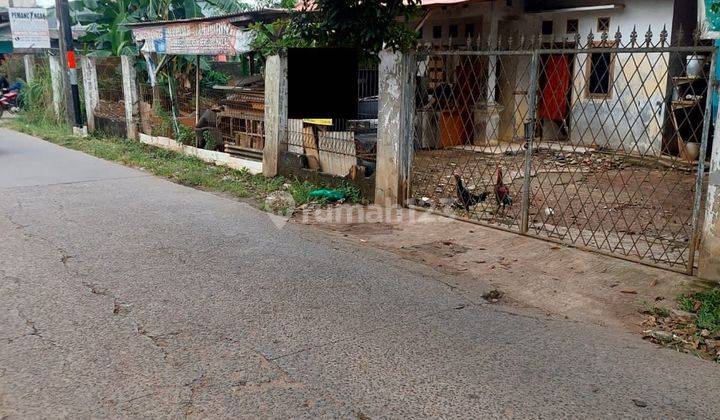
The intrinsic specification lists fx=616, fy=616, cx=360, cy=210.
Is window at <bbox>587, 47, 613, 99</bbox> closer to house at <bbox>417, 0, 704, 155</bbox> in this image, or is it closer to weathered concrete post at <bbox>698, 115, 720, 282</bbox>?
house at <bbox>417, 0, 704, 155</bbox>

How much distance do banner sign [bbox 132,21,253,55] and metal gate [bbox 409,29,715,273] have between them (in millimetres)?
3300

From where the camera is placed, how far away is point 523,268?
6.03 m

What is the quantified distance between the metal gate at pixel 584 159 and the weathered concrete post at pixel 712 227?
0.10 metres

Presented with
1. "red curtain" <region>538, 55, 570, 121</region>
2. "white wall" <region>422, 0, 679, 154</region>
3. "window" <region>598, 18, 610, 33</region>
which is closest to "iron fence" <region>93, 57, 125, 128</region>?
"white wall" <region>422, 0, 679, 154</region>

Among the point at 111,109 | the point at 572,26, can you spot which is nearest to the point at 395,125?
the point at 572,26

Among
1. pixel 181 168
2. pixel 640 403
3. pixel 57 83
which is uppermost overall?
pixel 57 83

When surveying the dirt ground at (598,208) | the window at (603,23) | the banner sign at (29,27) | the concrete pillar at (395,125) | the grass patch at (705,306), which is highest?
the banner sign at (29,27)

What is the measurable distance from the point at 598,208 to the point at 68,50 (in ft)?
45.3

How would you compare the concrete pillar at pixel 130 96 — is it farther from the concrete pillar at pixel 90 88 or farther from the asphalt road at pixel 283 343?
the asphalt road at pixel 283 343

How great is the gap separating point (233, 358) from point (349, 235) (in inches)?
138

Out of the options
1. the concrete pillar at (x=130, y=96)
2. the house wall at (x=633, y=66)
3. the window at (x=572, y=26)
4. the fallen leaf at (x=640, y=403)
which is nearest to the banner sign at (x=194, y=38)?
the concrete pillar at (x=130, y=96)

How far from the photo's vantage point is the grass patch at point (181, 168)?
375 inches

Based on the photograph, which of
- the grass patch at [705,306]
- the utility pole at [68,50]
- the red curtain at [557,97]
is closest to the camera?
the grass patch at [705,306]

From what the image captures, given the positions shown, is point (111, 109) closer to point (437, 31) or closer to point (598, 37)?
point (437, 31)
